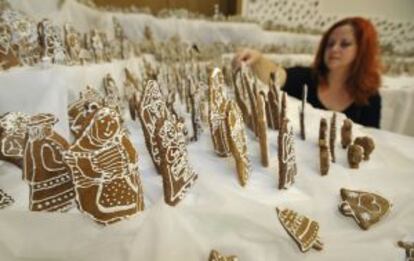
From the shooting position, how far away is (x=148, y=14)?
6.19ft

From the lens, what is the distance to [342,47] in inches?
56.6

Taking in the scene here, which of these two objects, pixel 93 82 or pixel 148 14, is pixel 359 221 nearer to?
pixel 93 82

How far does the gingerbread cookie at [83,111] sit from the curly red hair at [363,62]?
1.03 metres

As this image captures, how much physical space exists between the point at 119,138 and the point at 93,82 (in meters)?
0.51

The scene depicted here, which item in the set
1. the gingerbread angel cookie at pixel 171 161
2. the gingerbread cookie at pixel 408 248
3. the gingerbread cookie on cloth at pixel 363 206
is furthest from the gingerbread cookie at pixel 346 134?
the gingerbread angel cookie at pixel 171 161

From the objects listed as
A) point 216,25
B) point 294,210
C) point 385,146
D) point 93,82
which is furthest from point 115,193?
point 216,25

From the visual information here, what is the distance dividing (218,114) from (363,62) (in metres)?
0.92

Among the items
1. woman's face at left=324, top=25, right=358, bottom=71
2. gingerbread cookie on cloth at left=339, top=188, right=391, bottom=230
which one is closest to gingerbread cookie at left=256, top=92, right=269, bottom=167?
gingerbread cookie on cloth at left=339, top=188, right=391, bottom=230

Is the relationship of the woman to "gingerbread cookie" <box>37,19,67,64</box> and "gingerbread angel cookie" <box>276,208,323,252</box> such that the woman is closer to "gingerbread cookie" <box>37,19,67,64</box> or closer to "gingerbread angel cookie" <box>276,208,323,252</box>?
"gingerbread cookie" <box>37,19,67,64</box>

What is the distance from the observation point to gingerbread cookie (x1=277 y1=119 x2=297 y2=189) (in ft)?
2.33

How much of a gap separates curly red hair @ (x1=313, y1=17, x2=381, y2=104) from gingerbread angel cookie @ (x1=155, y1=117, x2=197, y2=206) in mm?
1032

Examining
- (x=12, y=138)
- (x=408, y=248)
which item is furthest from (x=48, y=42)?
(x=408, y=248)

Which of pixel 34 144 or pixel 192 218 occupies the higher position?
pixel 34 144

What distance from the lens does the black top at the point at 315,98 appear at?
4.96 ft
